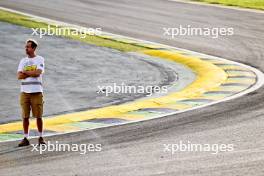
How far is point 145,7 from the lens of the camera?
33.3 meters

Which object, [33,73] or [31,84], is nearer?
[33,73]

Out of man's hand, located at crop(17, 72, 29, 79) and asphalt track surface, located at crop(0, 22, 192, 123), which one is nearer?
man's hand, located at crop(17, 72, 29, 79)

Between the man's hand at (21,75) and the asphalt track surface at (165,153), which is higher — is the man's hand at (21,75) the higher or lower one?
the higher one

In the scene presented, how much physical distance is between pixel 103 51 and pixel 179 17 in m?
8.65

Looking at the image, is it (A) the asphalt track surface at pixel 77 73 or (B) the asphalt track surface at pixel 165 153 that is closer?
(B) the asphalt track surface at pixel 165 153

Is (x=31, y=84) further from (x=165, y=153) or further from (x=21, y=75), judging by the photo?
(x=165, y=153)

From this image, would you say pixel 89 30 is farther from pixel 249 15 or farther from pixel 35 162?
pixel 35 162

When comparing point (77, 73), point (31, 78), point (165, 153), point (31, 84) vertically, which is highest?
point (31, 78)

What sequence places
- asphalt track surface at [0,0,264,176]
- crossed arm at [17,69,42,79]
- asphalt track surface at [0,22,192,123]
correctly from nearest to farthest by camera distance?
asphalt track surface at [0,0,264,176]
crossed arm at [17,69,42,79]
asphalt track surface at [0,22,192,123]

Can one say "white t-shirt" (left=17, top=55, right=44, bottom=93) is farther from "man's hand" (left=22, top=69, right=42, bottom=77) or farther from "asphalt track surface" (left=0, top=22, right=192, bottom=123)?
"asphalt track surface" (left=0, top=22, right=192, bottom=123)

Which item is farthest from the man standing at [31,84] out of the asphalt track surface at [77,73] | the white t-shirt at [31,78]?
the asphalt track surface at [77,73]

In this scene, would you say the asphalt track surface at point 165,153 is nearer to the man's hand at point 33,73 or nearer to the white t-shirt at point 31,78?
the white t-shirt at point 31,78

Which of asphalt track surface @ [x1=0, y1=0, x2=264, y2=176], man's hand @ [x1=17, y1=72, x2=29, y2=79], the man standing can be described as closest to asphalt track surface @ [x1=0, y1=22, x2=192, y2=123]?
the man standing

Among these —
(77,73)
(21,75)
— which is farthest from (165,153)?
(77,73)
